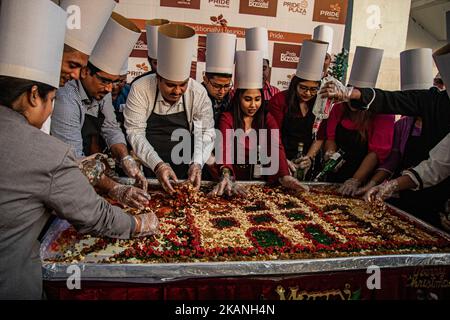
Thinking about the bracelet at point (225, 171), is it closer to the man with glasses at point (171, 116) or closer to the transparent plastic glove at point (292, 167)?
the man with glasses at point (171, 116)

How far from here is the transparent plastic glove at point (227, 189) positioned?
7.15 ft

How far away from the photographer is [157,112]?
257 centimetres

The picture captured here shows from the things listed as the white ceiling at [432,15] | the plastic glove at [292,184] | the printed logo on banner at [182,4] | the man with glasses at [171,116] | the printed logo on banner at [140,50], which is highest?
the white ceiling at [432,15]

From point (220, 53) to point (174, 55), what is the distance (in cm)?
65

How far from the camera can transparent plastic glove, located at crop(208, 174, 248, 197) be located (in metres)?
2.18

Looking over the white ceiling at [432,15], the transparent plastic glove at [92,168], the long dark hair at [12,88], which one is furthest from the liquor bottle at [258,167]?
the white ceiling at [432,15]

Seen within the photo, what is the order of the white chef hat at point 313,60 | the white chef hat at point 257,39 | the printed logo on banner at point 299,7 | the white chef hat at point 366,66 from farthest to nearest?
the printed logo on banner at point 299,7 < the white chef hat at point 257,39 < the white chef hat at point 313,60 < the white chef hat at point 366,66

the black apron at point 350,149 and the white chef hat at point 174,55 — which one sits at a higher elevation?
the white chef hat at point 174,55

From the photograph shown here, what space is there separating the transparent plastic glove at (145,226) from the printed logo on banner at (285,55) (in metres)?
3.57

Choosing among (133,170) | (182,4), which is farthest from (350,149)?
(182,4)

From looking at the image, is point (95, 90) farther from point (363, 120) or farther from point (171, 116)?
point (363, 120)
